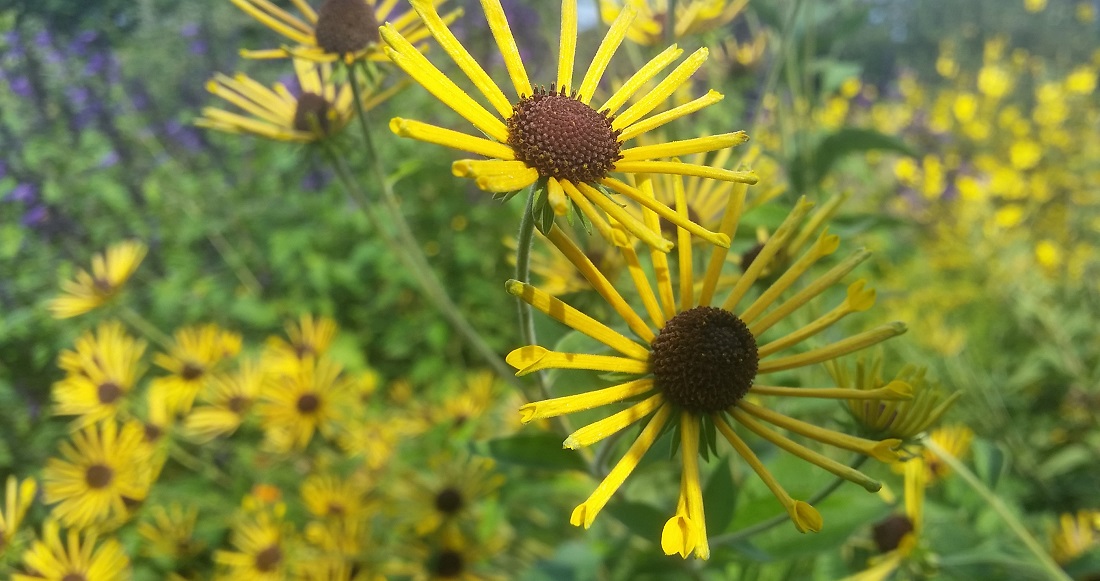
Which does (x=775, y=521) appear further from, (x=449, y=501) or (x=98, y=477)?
(x=98, y=477)

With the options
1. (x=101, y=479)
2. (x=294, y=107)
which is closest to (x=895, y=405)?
(x=294, y=107)

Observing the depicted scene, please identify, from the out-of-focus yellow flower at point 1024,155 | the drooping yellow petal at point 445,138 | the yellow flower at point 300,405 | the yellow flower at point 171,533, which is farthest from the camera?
the out-of-focus yellow flower at point 1024,155

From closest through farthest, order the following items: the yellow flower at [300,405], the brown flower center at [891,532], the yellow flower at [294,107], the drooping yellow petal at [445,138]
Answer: the drooping yellow petal at [445,138] → the yellow flower at [294,107] → the brown flower center at [891,532] → the yellow flower at [300,405]

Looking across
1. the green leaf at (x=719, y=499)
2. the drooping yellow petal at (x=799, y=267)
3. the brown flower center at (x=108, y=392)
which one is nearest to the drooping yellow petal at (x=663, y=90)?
the drooping yellow petal at (x=799, y=267)

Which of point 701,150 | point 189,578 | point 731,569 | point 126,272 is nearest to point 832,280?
point 701,150

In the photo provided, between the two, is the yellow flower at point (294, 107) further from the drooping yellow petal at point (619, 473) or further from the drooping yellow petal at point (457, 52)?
the drooping yellow petal at point (619, 473)

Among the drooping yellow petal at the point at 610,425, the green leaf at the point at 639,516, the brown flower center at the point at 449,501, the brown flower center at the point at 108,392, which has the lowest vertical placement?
the brown flower center at the point at 108,392
